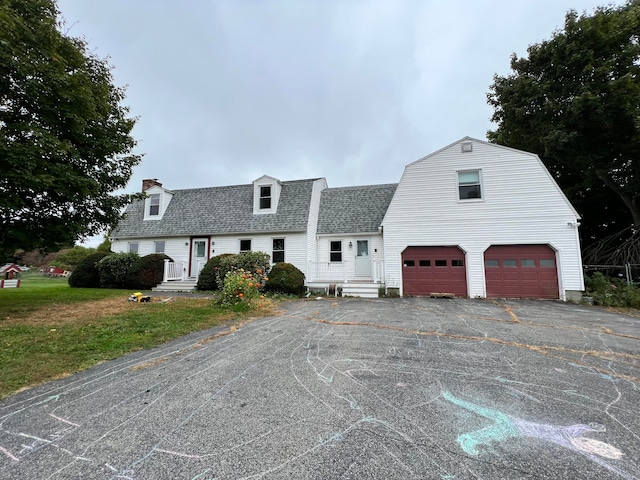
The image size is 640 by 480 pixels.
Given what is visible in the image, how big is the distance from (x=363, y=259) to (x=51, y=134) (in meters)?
12.2

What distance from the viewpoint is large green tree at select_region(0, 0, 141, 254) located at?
6.25 m

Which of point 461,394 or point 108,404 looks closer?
point 108,404

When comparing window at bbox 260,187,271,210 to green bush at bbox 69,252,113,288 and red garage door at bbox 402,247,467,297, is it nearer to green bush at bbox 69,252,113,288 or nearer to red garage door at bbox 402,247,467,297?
red garage door at bbox 402,247,467,297

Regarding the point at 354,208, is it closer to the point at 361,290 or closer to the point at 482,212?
the point at 361,290

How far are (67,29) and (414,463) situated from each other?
12967 millimetres

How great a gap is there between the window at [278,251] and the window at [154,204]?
331 inches

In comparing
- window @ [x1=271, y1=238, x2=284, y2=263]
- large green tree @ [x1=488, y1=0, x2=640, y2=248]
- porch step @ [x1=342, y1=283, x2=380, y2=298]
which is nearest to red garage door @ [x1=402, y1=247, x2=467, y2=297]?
porch step @ [x1=342, y1=283, x2=380, y2=298]

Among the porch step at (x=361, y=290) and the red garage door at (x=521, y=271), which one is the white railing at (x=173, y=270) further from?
the red garage door at (x=521, y=271)

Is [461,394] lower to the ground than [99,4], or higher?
lower

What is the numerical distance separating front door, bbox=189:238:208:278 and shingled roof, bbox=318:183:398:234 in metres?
6.80

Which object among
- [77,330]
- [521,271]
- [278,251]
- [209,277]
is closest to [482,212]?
[521,271]

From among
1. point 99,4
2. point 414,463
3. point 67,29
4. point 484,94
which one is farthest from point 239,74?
point 414,463

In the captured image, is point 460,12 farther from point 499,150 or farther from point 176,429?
point 176,429

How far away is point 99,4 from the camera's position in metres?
9.64
